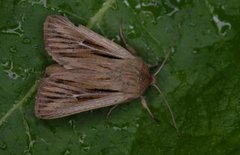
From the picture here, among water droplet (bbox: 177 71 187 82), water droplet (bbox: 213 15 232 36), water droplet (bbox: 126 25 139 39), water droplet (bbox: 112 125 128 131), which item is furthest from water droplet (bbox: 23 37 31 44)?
water droplet (bbox: 213 15 232 36)

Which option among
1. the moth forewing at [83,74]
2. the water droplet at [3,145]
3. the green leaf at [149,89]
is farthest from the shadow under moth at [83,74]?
the water droplet at [3,145]

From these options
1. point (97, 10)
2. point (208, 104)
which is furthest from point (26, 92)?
point (208, 104)

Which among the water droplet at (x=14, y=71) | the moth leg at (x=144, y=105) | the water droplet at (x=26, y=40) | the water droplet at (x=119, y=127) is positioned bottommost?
the water droplet at (x=119, y=127)

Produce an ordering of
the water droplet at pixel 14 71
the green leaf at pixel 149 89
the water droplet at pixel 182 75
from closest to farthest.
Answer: the green leaf at pixel 149 89 < the water droplet at pixel 182 75 < the water droplet at pixel 14 71

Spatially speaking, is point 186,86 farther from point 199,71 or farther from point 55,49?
point 55,49

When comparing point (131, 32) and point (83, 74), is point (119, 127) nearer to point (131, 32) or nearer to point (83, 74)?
point (83, 74)

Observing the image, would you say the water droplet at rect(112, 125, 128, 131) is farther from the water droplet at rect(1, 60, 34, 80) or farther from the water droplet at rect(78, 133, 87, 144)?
the water droplet at rect(1, 60, 34, 80)

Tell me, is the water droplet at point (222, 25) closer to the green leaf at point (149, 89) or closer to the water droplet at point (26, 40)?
the green leaf at point (149, 89)

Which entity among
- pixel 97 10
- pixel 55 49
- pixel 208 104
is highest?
pixel 97 10
